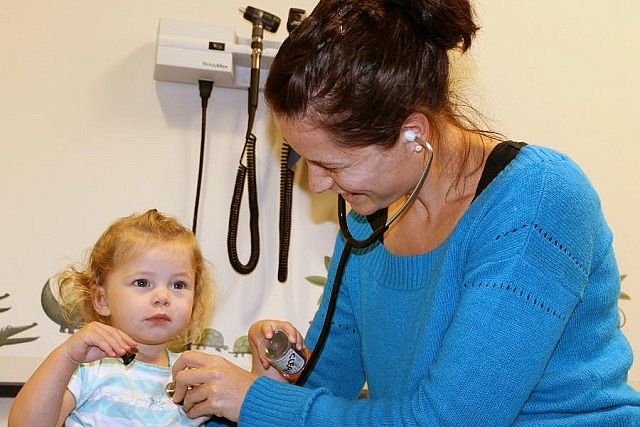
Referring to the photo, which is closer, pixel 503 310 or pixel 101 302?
pixel 503 310

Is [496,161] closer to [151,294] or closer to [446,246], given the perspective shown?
[446,246]

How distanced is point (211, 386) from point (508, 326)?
508 mm

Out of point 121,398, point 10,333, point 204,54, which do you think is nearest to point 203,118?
point 204,54

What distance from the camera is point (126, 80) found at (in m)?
2.10

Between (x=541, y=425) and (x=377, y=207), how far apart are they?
0.45 meters

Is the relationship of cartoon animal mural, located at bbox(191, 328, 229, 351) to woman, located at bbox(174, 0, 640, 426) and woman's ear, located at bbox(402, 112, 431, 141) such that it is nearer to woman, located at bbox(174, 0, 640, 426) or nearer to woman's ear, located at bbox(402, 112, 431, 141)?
woman, located at bbox(174, 0, 640, 426)

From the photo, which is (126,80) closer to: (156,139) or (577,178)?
(156,139)

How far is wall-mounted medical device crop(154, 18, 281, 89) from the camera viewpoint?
2016mm

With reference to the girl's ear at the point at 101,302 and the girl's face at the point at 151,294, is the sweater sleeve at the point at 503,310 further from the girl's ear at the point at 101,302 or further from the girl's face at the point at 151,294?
the girl's ear at the point at 101,302

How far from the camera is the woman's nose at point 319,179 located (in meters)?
1.38

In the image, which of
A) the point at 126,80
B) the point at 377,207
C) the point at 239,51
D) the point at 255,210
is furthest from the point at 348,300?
the point at 126,80

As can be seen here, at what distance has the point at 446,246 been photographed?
1357mm

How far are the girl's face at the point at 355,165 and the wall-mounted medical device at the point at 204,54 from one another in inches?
28.4

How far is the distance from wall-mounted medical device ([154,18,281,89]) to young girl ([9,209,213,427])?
449mm
